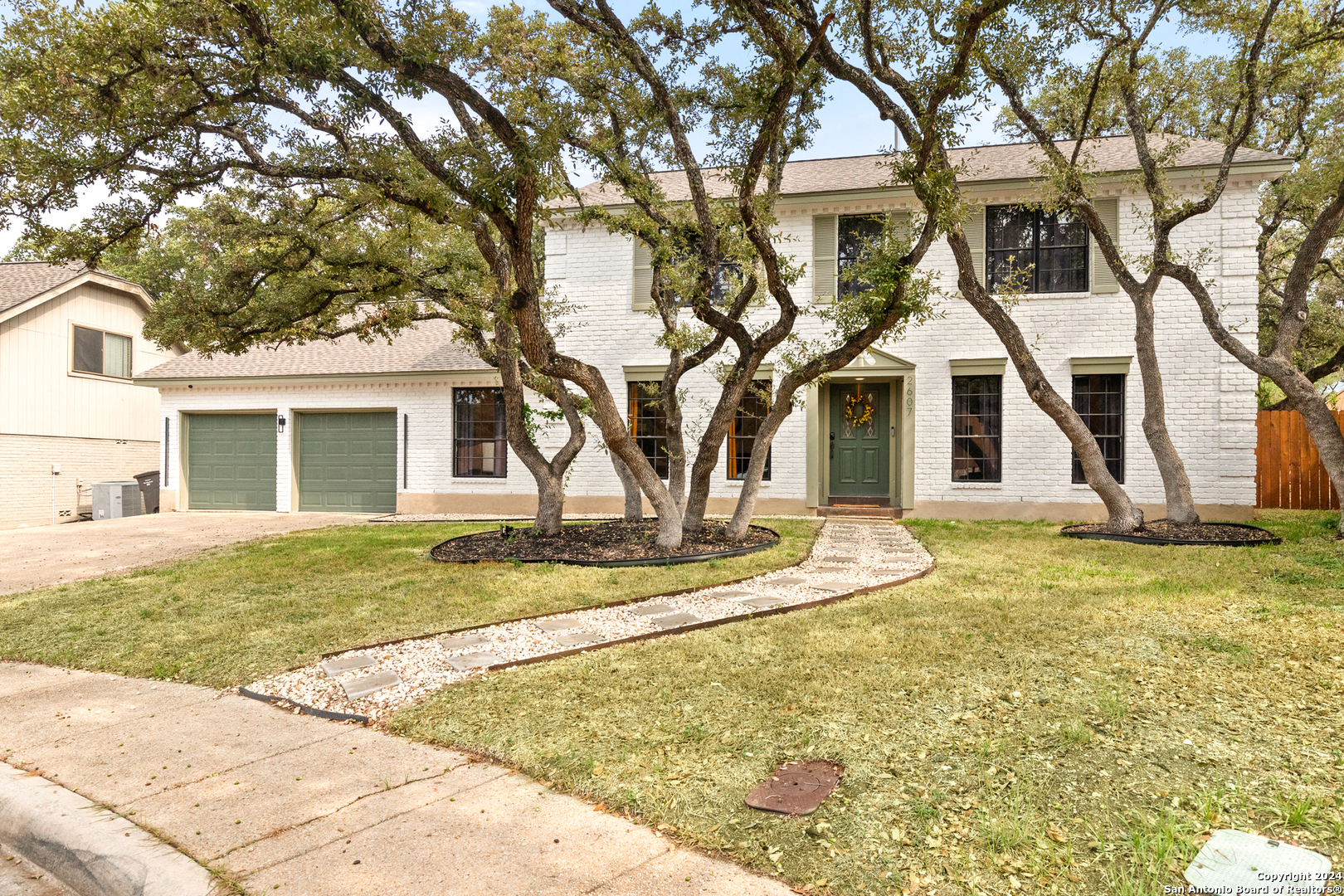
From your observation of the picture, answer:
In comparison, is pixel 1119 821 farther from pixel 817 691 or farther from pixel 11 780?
pixel 11 780

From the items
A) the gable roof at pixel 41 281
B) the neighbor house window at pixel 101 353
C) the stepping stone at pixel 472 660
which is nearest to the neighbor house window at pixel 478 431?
the gable roof at pixel 41 281

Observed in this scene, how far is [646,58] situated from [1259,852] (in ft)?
26.6

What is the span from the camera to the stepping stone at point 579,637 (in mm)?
4840

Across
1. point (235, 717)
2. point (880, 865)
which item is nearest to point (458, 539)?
point (235, 717)

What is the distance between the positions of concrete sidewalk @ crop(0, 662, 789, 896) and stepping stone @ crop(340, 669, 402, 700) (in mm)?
323

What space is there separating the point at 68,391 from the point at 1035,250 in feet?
69.6

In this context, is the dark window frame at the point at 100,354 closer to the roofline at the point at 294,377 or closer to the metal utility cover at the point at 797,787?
the roofline at the point at 294,377

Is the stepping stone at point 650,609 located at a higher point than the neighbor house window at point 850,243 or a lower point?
lower

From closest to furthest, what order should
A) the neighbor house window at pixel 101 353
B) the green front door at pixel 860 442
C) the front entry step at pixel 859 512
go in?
1. the front entry step at pixel 859 512
2. the green front door at pixel 860 442
3. the neighbor house window at pixel 101 353

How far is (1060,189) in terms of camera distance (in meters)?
9.42

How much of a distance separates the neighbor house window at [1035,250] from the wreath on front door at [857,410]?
2.80 m

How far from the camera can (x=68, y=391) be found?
1688 centimetres

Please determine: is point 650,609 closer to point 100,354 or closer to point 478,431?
point 478,431

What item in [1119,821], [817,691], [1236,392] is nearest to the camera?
[1119,821]
